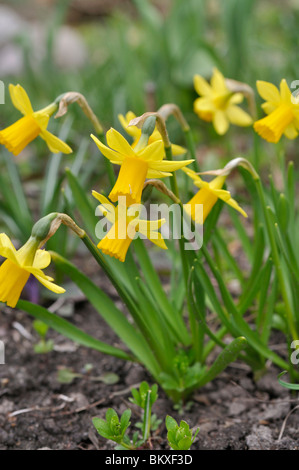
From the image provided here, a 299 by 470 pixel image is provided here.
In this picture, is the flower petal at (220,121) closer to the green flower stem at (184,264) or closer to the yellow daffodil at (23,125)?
the green flower stem at (184,264)

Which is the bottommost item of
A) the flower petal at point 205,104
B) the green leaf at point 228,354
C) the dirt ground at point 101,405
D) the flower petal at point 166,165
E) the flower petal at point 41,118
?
the dirt ground at point 101,405

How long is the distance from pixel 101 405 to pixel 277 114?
99 cm

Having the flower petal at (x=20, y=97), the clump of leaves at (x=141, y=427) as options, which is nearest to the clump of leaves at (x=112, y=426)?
Result: the clump of leaves at (x=141, y=427)

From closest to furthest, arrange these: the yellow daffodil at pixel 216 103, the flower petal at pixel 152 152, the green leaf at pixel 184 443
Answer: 1. the flower petal at pixel 152 152
2. the green leaf at pixel 184 443
3. the yellow daffodil at pixel 216 103

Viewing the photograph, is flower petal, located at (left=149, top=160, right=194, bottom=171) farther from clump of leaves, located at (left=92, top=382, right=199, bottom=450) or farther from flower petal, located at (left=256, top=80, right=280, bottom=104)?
clump of leaves, located at (left=92, top=382, right=199, bottom=450)

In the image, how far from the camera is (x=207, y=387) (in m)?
1.60

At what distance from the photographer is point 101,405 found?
157 cm

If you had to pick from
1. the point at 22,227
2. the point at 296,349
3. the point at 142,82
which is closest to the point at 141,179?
the point at 296,349

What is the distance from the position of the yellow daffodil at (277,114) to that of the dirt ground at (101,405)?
75cm

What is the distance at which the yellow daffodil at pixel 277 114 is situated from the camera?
4.21 feet

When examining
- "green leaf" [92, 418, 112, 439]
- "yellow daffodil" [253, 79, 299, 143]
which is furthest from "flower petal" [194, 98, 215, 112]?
"green leaf" [92, 418, 112, 439]

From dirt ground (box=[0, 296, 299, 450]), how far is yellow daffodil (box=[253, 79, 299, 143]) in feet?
2.48

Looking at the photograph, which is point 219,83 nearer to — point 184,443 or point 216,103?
point 216,103

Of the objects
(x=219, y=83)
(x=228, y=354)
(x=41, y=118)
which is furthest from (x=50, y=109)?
(x=228, y=354)
